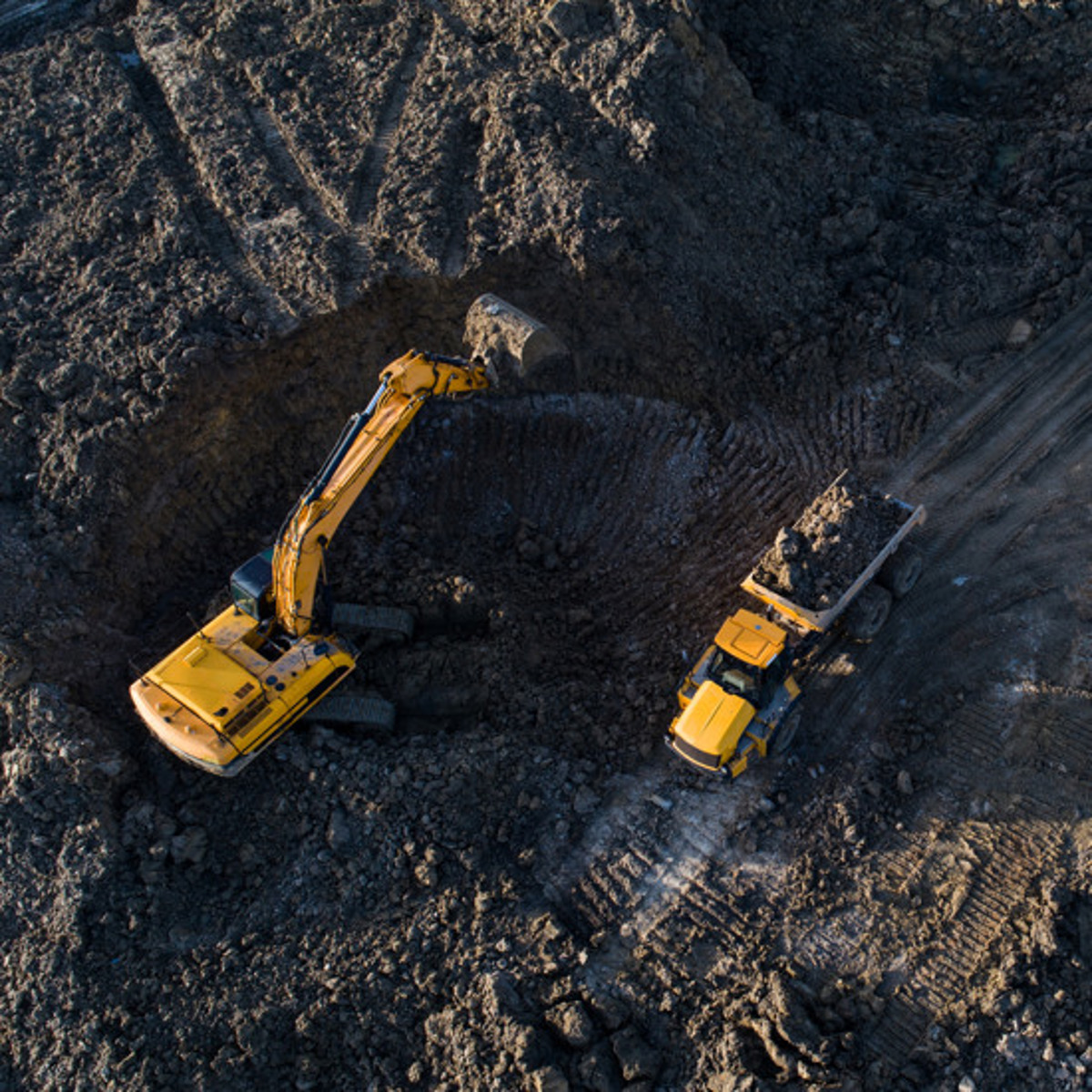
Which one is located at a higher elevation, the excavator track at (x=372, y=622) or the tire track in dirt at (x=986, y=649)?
the excavator track at (x=372, y=622)

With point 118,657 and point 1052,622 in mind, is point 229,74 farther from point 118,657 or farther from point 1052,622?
point 1052,622

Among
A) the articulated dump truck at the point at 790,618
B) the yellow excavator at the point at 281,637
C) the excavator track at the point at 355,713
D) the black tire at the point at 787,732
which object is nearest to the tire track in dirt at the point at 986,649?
the black tire at the point at 787,732

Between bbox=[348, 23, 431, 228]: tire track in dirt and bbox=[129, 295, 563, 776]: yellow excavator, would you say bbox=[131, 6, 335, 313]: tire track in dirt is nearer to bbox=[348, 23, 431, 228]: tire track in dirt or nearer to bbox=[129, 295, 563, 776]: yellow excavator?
bbox=[348, 23, 431, 228]: tire track in dirt

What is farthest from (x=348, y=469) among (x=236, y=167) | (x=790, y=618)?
(x=236, y=167)

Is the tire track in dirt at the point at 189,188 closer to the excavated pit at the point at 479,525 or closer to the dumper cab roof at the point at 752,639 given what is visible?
the excavated pit at the point at 479,525

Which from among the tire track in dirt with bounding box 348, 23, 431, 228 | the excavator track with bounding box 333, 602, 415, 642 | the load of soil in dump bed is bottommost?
the load of soil in dump bed

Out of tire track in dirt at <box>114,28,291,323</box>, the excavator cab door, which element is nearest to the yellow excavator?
the excavator cab door

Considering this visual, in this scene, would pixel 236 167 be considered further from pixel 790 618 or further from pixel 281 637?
pixel 790 618
